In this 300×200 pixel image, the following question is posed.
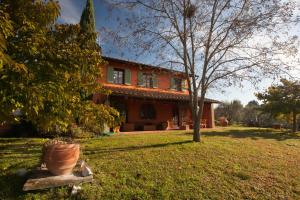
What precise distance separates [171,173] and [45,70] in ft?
14.2

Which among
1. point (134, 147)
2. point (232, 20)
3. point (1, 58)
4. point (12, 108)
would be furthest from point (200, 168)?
point (232, 20)

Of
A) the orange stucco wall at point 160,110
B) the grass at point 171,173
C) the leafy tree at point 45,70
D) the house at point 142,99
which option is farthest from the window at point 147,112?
the leafy tree at point 45,70

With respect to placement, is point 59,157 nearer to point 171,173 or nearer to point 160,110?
point 171,173

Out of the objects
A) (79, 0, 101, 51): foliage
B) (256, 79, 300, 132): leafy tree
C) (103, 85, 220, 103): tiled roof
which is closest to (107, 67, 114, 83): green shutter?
(103, 85, 220, 103): tiled roof

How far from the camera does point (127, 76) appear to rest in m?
17.8

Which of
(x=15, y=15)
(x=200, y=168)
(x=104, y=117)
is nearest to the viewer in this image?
(x=15, y=15)

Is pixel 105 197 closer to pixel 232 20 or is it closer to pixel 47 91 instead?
pixel 47 91

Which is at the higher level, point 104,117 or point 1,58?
point 1,58

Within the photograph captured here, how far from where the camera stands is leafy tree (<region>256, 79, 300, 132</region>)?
775 inches

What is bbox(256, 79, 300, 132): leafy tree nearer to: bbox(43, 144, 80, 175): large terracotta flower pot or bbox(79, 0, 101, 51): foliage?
bbox(79, 0, 101, 51): foliage

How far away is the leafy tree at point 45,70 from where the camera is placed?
3.83m

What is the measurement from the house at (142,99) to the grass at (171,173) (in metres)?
7.15

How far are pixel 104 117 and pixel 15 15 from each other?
287cm

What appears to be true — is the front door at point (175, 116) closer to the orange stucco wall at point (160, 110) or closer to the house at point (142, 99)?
the house at point (142, 99)
